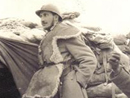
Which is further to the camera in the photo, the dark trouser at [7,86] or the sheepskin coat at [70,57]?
the dark trouser at [7,86]

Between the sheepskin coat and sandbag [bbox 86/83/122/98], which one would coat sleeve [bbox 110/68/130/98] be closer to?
sandbag [bbox 86/83/122/98]

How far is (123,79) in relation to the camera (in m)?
4.95

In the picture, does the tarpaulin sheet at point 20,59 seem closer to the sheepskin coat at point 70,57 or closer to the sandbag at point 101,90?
the sheepskin coat at point 70,57

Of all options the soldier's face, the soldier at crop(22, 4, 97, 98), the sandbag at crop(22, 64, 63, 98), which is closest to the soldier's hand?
the soldier at crop(22, 4, 97, 98)

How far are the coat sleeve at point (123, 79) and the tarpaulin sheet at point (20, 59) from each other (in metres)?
0.87

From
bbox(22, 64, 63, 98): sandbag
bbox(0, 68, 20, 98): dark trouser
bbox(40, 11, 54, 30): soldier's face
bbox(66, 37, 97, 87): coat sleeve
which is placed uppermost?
bbox(40, 11, 54, 30): soldier's face

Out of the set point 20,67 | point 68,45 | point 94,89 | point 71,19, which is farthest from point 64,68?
point 71,19

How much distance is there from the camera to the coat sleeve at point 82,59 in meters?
4.38

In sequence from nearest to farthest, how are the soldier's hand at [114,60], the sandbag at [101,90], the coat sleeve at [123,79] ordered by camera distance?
the soldier's hand at [114,60] < the coat sleeve at [123,79] < the sandbag at [101,90]

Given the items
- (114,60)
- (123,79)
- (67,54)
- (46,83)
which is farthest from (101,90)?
(46,83)

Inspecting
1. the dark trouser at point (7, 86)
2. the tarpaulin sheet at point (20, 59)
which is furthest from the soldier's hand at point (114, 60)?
the dark trouser at point (7, 86)

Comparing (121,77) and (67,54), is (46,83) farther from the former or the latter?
(121,77)

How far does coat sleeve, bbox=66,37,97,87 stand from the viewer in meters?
4.38

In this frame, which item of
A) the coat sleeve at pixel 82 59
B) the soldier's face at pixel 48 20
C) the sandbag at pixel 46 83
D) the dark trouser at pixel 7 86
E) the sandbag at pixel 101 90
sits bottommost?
the sandbag at pixel 101 90
